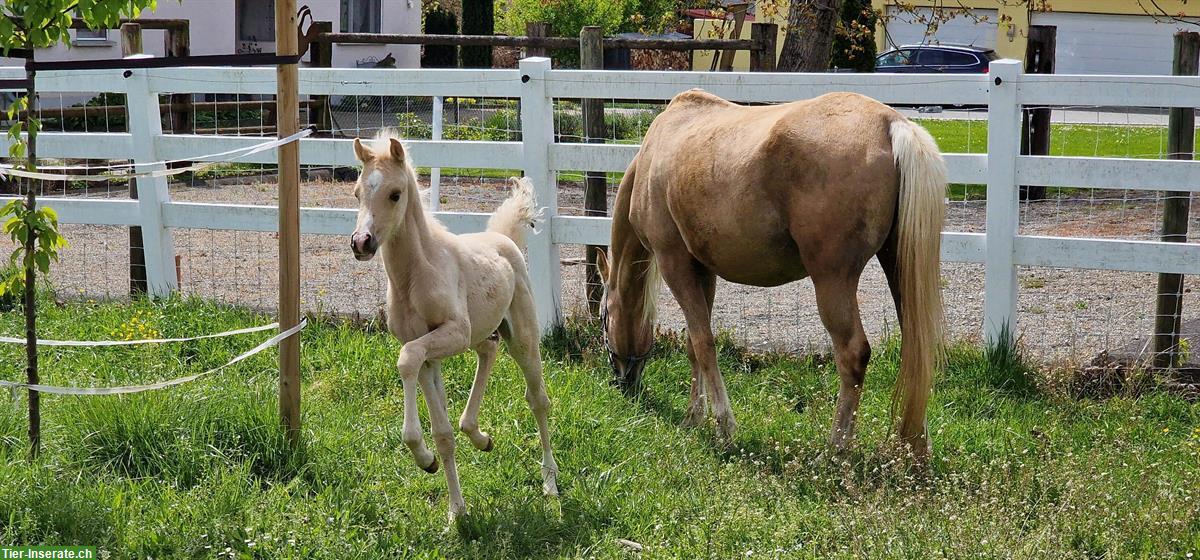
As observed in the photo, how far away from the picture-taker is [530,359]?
198 inches

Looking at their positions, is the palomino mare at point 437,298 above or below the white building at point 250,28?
below

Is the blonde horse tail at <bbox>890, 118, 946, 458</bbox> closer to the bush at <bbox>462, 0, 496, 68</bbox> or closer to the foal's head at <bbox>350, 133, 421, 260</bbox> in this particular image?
the foal's head at <bbox>350, 133, 421, 260</bbox>

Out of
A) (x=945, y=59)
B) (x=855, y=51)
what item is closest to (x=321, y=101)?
(x=855, y=51)

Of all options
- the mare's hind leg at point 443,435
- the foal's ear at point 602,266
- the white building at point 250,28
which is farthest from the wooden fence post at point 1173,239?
the white building at point 250,28

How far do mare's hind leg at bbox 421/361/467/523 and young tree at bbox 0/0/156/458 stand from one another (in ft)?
5.13

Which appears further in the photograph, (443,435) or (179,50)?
(179,50)

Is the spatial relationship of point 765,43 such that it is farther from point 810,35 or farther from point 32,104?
point 32,104

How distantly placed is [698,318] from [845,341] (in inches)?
36.3

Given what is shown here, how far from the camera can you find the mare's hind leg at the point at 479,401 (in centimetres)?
488

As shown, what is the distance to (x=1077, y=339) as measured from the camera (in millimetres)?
7488

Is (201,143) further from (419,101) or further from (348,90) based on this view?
(419,101)

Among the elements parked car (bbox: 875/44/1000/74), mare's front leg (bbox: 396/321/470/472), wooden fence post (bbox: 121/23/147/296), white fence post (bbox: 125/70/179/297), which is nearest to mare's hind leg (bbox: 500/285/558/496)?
mare's front leg (bbox: 396/321/470/472)

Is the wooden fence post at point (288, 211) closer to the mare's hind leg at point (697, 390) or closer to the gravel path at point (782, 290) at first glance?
the mare's hind leg at point (697, 390)

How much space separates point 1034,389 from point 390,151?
3795 mm
